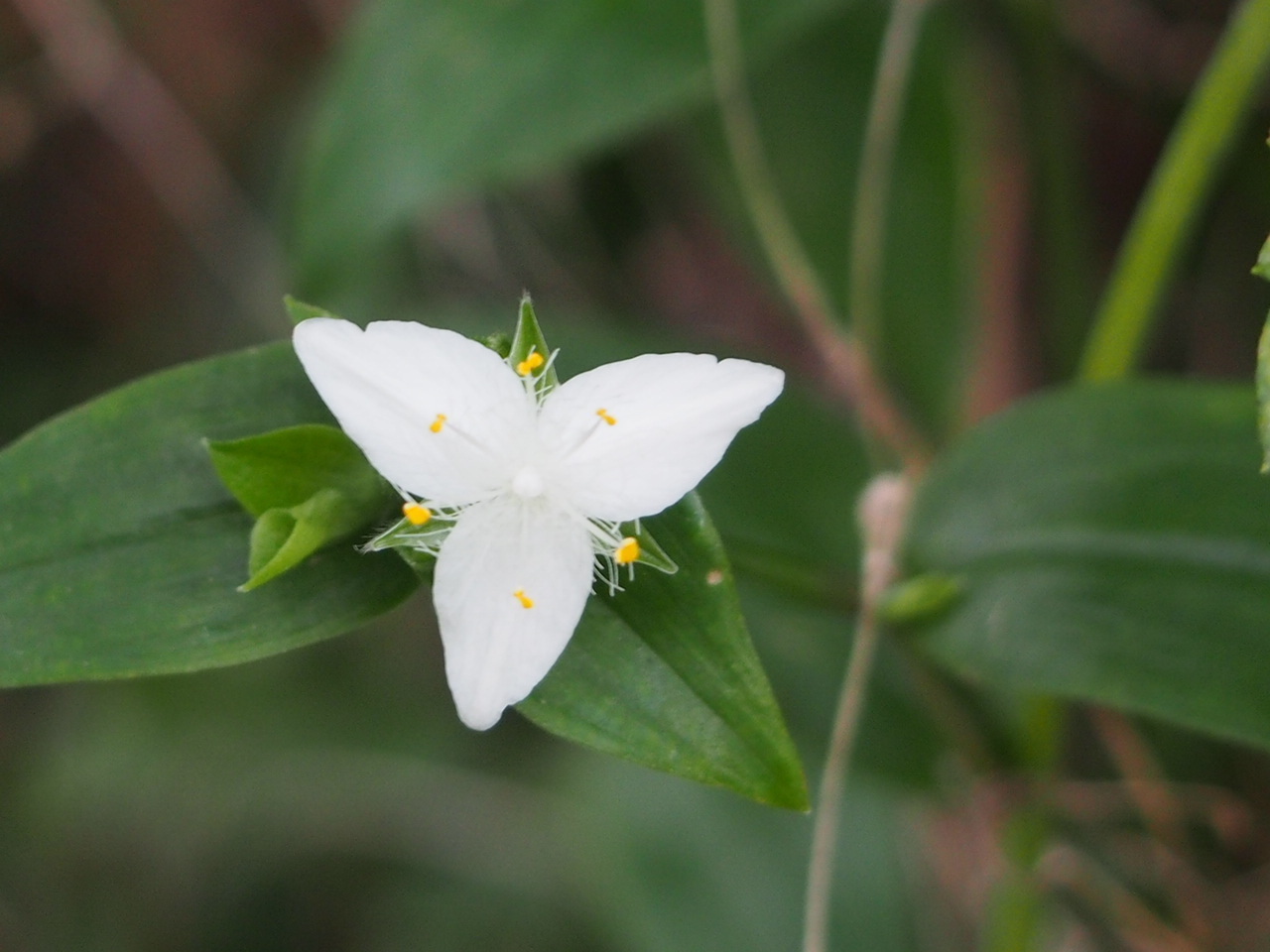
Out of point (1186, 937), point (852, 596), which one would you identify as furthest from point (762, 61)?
point (1186, 937)

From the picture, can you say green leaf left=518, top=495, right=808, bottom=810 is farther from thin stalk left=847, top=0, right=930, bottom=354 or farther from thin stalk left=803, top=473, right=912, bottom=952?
thin stalk left=847, top=0, right=930, bottom=354

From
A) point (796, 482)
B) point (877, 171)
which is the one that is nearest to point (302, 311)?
point (796, 482)

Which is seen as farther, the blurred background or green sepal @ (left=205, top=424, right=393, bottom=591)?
the blurred background

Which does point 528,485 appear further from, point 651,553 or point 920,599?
point 920,599

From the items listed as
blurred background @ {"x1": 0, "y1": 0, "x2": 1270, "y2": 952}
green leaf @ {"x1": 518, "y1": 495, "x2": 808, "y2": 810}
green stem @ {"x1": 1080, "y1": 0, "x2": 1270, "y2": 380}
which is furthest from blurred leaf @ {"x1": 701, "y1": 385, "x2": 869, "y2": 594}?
green leaf @ {"x1": 518, "y1": 495, "x2": 808, "y2": 810}

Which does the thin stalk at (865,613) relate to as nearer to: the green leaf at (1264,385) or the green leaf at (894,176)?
the green leaf at (1264,385)

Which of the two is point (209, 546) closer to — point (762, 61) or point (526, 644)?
point (526, 644)
